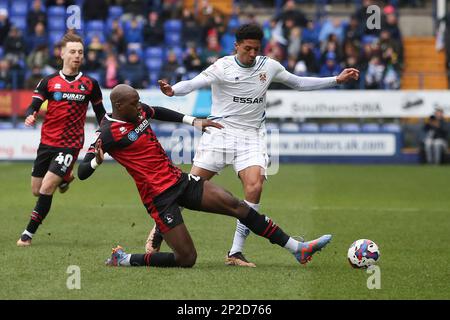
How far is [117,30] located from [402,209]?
46.6ft

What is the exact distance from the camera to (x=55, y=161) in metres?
11.4

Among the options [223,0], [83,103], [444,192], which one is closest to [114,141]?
[83,103]

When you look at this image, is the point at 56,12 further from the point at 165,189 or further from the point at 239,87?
the point at 165,189

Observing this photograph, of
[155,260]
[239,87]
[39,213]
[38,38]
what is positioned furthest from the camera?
[38,38]

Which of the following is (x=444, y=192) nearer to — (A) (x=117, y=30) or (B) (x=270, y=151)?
(B) (x=270, y=151)

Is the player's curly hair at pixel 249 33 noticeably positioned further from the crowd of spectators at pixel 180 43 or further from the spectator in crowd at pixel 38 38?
the spectator in crowd at pixel 38 38

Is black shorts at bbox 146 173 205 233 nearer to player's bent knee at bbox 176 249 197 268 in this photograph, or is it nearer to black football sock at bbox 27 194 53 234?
player's bent knee at bbox 176 249 197 268

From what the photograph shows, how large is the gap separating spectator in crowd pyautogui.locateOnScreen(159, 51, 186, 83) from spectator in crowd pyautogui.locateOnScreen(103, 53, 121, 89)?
3.85 feet

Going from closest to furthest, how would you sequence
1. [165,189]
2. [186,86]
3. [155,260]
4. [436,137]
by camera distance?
[165,189], [155,260], [186,86], [436,137]

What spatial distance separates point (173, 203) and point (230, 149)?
45.8 inches

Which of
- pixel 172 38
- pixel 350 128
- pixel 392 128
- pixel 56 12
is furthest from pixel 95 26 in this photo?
pixel 392 128

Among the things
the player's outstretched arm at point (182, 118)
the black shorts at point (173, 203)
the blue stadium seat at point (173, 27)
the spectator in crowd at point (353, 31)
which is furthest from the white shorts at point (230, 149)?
the blue stadium seat at point (173, 27)

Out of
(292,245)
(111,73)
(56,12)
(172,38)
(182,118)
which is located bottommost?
(292,245)
